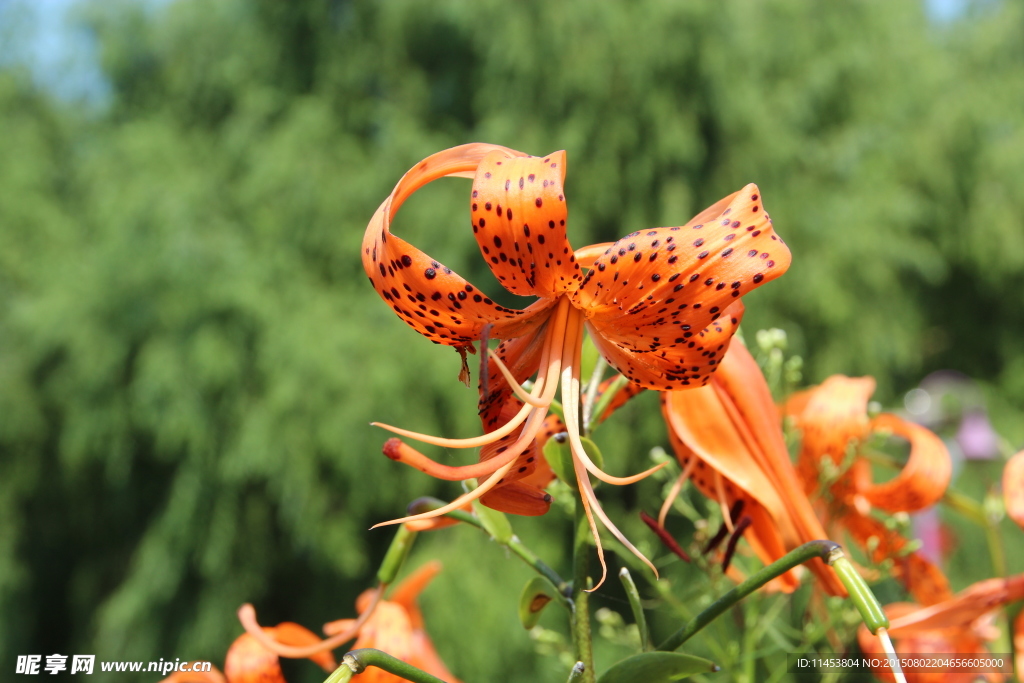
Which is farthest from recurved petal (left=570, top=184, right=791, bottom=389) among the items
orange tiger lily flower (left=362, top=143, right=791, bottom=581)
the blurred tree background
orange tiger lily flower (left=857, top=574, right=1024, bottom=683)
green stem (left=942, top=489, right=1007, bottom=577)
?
the blurred tree background

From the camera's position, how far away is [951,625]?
1.56 feet

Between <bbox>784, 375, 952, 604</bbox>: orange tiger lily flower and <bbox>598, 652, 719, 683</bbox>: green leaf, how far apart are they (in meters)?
0.26

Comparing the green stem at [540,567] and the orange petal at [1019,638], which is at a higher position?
the green stem at [540,567]

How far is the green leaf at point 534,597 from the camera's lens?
35 cm

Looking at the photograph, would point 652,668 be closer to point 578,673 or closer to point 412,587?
point 578,673

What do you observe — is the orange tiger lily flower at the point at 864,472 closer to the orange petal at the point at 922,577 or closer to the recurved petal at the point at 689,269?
the orange petal at the point at 922,577

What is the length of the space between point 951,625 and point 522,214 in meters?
0.35

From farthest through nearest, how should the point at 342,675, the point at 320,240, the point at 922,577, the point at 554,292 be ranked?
the point at 320,240, the point at 922,577, the point at 554,292, the point at 342,675

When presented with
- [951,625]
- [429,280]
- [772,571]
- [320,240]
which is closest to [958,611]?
[951,625]

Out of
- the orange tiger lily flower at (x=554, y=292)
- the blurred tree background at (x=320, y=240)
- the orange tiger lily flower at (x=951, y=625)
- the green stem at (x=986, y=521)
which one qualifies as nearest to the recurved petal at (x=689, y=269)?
the orange tiger lily flower at (x=554, y=292)

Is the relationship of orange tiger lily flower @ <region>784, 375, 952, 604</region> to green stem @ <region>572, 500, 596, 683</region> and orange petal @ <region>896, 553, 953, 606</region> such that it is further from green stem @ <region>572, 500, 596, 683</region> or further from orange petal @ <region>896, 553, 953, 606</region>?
green stem @ <region>572, 500, 596, 683</region>

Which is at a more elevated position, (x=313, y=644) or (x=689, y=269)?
(x=689, y=269)

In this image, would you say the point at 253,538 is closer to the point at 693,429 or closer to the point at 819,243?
the point at 819,243

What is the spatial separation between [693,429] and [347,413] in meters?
2.04
